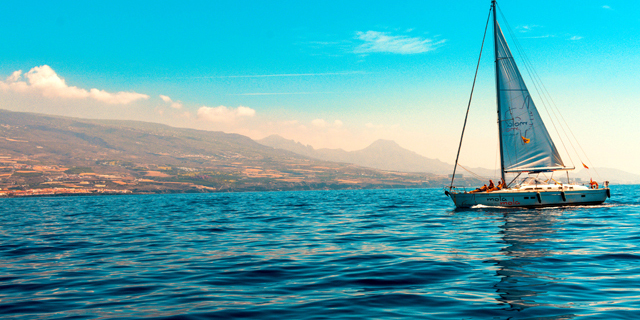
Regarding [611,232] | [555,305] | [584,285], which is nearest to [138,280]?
[555,305]

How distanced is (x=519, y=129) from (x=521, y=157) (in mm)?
3152

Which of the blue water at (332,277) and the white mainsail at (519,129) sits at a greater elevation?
the white mainsail at (519,129)

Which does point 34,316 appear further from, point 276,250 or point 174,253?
point 276,250

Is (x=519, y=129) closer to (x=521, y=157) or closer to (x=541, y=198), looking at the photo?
(x=521, y=157)

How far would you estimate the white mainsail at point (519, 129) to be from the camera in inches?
1702

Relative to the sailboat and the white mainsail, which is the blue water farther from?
the white mainsail

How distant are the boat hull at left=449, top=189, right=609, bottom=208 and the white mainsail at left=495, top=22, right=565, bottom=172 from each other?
3.21 metres

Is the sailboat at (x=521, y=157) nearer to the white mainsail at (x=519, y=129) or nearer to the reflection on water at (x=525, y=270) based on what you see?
the white mainsail at (x=519, y=129)

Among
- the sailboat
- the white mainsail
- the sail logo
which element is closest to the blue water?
→ the sailboat

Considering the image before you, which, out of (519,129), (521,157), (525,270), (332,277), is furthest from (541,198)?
(332,277)

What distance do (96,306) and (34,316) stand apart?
123 cm

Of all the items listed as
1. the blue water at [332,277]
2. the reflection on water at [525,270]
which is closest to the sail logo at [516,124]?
the blue water at [332,277]

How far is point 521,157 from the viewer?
43.7m

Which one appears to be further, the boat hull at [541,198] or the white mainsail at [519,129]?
the white mainsail at [519,129]
